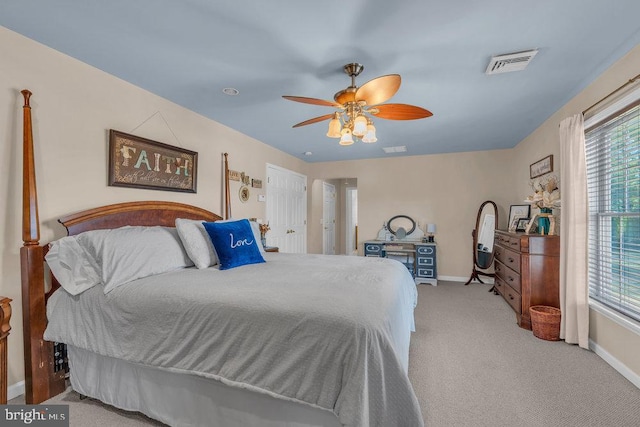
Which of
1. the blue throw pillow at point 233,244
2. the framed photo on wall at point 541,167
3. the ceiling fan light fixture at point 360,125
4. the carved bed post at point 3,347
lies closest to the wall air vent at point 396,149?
the framed photo on wall at point 541,167

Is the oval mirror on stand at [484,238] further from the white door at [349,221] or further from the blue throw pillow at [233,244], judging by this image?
the blue throw pillow at [233,244]

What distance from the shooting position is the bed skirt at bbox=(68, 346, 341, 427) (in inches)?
53.7

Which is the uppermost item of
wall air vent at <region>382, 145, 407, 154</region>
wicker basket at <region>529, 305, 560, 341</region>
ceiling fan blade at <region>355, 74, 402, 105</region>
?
wall air vent at <region>382, 145, 407, 154</region>

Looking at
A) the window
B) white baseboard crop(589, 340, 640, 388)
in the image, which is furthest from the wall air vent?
white baseboard crop(589, 340, 640, 388)

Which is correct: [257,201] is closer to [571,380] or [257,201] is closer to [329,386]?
[329,386]

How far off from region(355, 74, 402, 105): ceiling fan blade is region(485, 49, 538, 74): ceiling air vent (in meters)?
0.90

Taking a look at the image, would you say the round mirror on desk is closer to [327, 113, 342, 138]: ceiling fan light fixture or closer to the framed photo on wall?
the framed photo on wall

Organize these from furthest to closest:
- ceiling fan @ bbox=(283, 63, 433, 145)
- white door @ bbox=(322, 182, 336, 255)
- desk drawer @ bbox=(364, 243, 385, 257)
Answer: white door @ bbox=(322, 182, 336, 255)
desk drawer @ bbox=(364, 243, 385, 257)
ceiling fan @ bbox=(283, 63, 433, 145)

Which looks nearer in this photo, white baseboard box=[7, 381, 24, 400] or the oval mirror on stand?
white baseboard box=[7, 381, 24, 400]

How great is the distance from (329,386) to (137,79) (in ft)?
9.32

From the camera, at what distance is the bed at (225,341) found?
3.89 feet

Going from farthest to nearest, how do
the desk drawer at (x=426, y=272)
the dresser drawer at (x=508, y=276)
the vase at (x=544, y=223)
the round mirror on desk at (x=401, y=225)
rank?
1. the round mirror on desk at (x=401, y=225)
2. the desk drawer at (x=426, y=272)
3. the dresser drawer at (x=508, y=276)
4. the vase at (x=544, y=223)

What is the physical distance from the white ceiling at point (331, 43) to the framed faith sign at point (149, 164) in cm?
53

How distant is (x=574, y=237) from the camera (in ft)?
8.38
